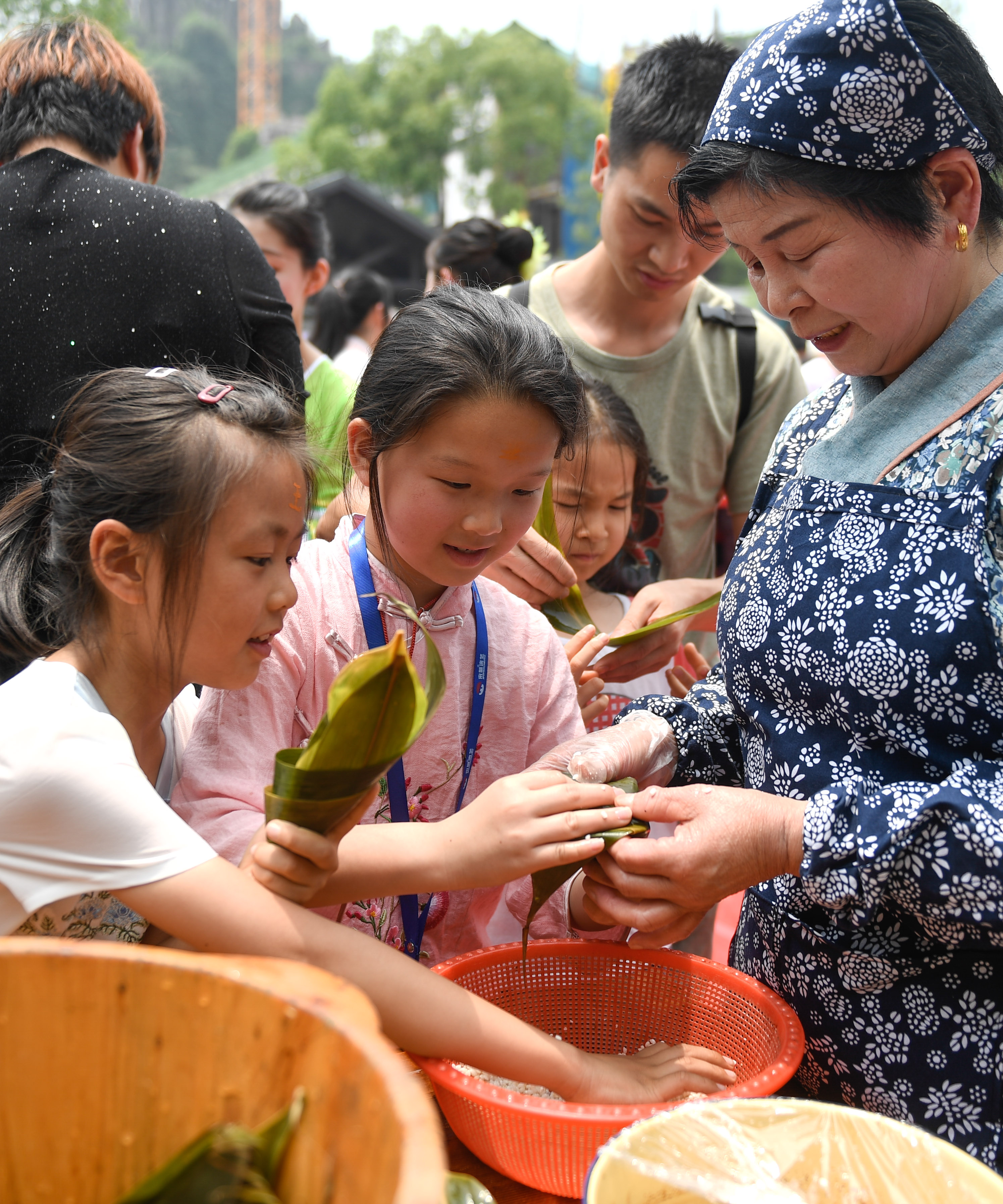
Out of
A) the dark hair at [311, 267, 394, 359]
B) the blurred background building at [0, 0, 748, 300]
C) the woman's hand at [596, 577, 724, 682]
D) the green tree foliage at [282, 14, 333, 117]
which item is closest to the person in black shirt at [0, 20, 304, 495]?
the woman's hand at [596, 577, 724, 682]

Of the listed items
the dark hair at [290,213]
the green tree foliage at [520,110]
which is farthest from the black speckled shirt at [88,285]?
the green tree foliage at [520,110]

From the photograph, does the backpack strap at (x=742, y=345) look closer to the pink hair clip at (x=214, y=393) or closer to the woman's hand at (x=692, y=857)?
the pink hair clip at (x=214, y=393)

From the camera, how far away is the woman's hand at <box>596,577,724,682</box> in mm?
2209

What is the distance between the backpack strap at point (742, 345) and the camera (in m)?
2.75

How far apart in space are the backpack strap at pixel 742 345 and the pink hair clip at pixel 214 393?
1.42 meters

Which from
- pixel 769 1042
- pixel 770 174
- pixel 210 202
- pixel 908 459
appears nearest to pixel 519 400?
pixel 770 174

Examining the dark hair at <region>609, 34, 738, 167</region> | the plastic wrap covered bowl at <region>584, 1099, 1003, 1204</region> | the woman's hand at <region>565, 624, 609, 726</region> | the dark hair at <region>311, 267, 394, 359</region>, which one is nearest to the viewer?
the plastic wrap covered bowl at <region>584, 1099, 1003, 1204</region>

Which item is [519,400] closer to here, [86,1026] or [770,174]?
[770,174]

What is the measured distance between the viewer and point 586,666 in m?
2.13

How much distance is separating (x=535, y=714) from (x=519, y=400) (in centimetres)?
54

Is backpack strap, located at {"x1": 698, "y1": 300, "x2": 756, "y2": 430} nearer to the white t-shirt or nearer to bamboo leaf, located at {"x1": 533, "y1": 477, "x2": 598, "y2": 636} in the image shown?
bamboo leaf, located at {"x1": 533, "y1": 477, "x2": 598, "y2": 636}

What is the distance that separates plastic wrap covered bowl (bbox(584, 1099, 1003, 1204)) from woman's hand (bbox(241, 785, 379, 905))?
0.43m

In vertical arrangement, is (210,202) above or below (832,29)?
below

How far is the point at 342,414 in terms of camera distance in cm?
320
